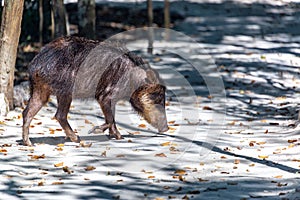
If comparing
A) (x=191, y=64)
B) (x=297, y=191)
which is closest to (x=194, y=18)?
(x=191, y=64)

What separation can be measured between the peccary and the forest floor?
1.74 feet

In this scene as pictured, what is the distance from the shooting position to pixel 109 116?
11.1 meters

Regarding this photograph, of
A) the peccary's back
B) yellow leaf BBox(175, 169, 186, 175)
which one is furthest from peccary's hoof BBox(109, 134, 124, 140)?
yellow leaf BBox(175, 169, 186, 175)

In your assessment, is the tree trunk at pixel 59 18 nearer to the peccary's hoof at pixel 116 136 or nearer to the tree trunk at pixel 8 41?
the tree trunk at pixel 8 41

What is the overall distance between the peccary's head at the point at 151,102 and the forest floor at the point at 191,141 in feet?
0.82

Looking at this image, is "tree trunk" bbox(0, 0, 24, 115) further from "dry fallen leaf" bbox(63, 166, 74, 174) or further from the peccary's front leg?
"dry fallen leaf" bbox(63, 166, 74, 174)

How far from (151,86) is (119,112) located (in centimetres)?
295

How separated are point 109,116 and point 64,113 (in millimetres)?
682

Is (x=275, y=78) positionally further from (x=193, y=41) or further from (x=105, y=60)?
(x=105, y=60)

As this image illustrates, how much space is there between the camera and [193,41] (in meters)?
22.0

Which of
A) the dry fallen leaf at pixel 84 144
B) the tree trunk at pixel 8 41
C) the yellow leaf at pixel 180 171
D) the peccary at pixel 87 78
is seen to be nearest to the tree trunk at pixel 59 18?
the tree trunk at pixel 8 41

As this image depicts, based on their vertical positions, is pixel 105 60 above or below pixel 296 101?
above

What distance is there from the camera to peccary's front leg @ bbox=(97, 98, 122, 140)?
11000mm

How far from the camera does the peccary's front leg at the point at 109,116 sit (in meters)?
11.0
